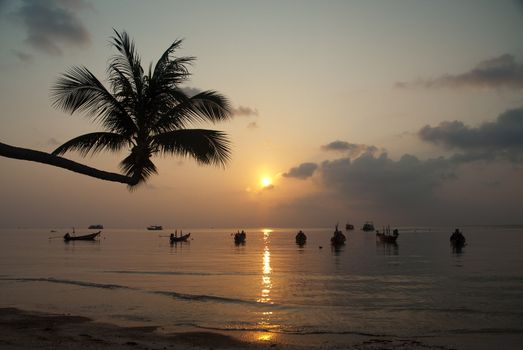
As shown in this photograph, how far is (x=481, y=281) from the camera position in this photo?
101ft

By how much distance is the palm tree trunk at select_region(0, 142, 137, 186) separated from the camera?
720cm

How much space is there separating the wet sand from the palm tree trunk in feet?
12.2

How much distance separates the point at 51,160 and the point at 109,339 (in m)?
5.28

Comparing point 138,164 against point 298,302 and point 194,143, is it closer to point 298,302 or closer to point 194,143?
point 194,143

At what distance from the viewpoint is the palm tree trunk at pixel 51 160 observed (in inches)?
283

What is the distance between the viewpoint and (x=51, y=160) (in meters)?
7.64

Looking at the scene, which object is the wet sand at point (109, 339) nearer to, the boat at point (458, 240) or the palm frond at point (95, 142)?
the palm frond at point (95, 142)

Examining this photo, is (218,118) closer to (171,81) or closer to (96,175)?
(171,81)

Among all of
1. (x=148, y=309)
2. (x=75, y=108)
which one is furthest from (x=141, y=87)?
(x=148, y=309)

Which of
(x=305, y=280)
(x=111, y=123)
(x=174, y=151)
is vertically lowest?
(x=305, y=280)

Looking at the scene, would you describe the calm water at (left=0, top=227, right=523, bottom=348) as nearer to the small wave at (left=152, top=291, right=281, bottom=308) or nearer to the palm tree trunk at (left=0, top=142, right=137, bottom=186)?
the small wave at (left=152, top=291, right=281, bottom=308)

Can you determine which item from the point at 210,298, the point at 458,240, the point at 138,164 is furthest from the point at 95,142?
the point at 458,240

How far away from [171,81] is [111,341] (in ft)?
20.4

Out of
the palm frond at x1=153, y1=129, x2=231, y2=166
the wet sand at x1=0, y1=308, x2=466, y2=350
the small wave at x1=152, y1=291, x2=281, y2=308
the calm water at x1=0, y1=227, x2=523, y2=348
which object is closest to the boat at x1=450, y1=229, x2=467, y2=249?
the calm water at x1=0, y1=227, x2=523, y2=348
